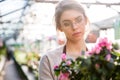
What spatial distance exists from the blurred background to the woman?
1.91 metres

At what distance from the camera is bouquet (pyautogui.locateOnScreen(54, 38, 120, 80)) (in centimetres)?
98

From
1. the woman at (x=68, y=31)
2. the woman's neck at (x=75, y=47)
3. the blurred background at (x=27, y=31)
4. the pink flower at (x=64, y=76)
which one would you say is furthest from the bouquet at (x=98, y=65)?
the blurred background at (x=27, y=31)

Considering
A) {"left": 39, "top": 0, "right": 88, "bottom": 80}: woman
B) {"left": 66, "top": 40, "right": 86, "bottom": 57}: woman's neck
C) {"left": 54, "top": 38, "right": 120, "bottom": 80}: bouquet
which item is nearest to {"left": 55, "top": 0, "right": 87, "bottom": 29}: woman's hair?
{"left": 39, "top": 0, "right": 88, "bottom": 80}: woman

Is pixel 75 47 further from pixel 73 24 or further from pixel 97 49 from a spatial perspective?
pixel 97 49

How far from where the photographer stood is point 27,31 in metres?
3.98

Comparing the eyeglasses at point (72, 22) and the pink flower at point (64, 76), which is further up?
the eyeglasses at point (72, 22)

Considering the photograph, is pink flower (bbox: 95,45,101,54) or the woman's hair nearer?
pink flower (bbox: 95,45,101,54)

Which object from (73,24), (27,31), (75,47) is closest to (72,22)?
(73,24)

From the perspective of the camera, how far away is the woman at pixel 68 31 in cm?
145

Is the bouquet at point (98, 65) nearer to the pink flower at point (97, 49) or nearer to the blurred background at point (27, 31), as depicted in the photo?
the pink flower at point (97, 49)

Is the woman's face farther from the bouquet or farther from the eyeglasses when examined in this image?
the bouquet

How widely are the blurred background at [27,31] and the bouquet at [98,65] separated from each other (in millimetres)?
2384

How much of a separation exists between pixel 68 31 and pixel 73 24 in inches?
1.8

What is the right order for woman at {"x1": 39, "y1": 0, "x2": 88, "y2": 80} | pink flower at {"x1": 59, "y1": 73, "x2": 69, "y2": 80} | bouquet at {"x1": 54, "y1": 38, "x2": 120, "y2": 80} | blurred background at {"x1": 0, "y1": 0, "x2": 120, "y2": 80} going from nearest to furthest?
bouquet at {"x1": 54, "y1": 38, "x2": 120, "y2": 80} → pink flower at {"x1": 59, "y1": 73, "x2": 69, "y2": 80} → woman at {"x1": 39, "y1": 0, "x2": 88, "y2": 80} → blurred background at {"x1": 0, "y1": 0, "x2": 120, "y2": 80}
